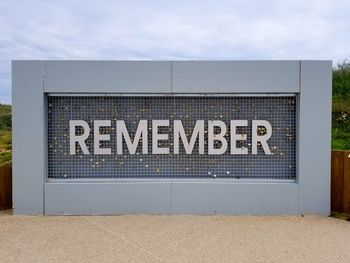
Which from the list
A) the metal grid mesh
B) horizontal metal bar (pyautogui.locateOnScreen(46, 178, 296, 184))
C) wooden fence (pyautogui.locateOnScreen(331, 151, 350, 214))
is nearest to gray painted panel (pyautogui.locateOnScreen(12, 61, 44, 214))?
the metal grid mesh

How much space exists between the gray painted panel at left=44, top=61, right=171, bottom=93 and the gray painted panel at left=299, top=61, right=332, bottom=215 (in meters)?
2.40

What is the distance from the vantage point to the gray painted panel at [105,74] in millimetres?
6066

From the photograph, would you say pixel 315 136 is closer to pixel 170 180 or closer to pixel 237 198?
pixel 237 198

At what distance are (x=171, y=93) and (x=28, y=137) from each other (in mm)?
2575

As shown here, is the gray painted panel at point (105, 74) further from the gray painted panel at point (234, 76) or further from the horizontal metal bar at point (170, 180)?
the horizontal metal bar at point (170, 180)

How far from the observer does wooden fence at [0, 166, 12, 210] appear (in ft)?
21.0

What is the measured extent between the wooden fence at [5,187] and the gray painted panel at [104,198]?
85cm

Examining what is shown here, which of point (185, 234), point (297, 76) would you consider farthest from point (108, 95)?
point (297, 76)

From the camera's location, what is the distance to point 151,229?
5.38 m

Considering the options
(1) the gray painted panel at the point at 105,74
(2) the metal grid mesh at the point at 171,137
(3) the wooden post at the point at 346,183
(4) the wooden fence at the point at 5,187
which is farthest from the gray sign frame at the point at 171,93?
(4) the wooden fence at the point at 5,187

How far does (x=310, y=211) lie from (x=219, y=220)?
1644 millimetres

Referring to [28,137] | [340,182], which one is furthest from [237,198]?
[28,137]

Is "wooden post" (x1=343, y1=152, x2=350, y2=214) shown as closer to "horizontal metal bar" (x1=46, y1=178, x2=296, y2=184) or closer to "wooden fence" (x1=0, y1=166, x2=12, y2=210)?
"horizontal metal bar" (x1=46, y1=178, x2=296, y2=184)

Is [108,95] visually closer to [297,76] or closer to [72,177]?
[72,177]
